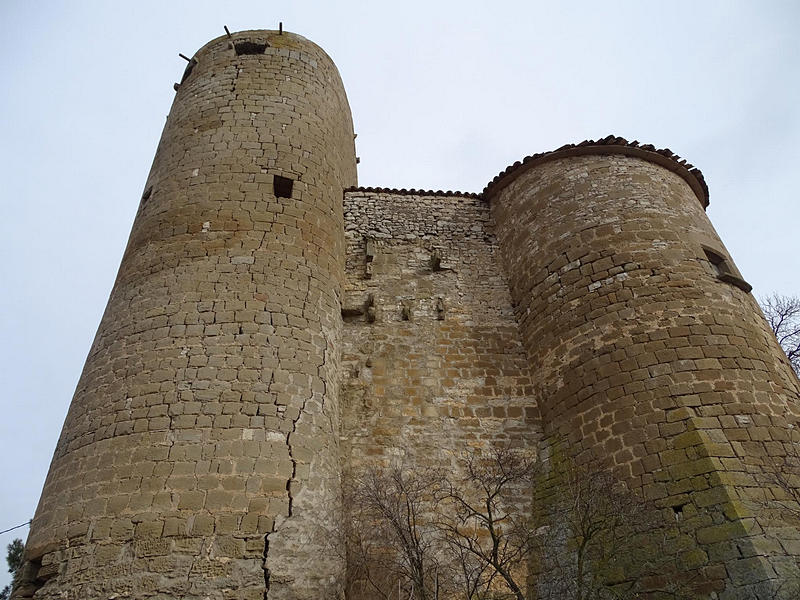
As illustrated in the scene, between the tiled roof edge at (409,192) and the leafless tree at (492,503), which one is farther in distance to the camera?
the tiled roof edge at (409,192)

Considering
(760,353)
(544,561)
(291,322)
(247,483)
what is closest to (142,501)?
(247,483)

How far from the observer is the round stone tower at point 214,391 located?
16.5 feet

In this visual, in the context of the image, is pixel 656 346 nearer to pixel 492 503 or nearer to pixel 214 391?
pixel 492 503

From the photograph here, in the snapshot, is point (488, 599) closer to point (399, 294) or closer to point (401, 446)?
point (401, 446)

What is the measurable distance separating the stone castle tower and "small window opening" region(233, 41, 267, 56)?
0.04 metres

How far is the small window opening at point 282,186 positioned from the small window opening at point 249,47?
3.82 meters

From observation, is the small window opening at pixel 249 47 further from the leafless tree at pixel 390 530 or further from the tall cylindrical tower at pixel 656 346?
the leafless tree at pixel 390 530

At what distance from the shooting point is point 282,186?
8297mm

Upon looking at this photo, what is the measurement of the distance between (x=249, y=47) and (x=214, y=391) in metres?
7.68

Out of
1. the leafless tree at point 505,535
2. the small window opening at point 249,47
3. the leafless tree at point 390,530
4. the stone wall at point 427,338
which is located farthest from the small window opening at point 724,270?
the small window opening at point 249,47

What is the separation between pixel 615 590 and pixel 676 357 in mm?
2786

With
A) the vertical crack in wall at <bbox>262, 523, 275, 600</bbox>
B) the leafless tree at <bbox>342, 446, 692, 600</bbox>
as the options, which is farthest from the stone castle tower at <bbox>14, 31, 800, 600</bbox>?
the leafless tree at <bbox>342, 446, 692, 600</bbox>

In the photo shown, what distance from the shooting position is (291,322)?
22.3 ft

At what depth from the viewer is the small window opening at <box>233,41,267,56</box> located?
34.5 feet
